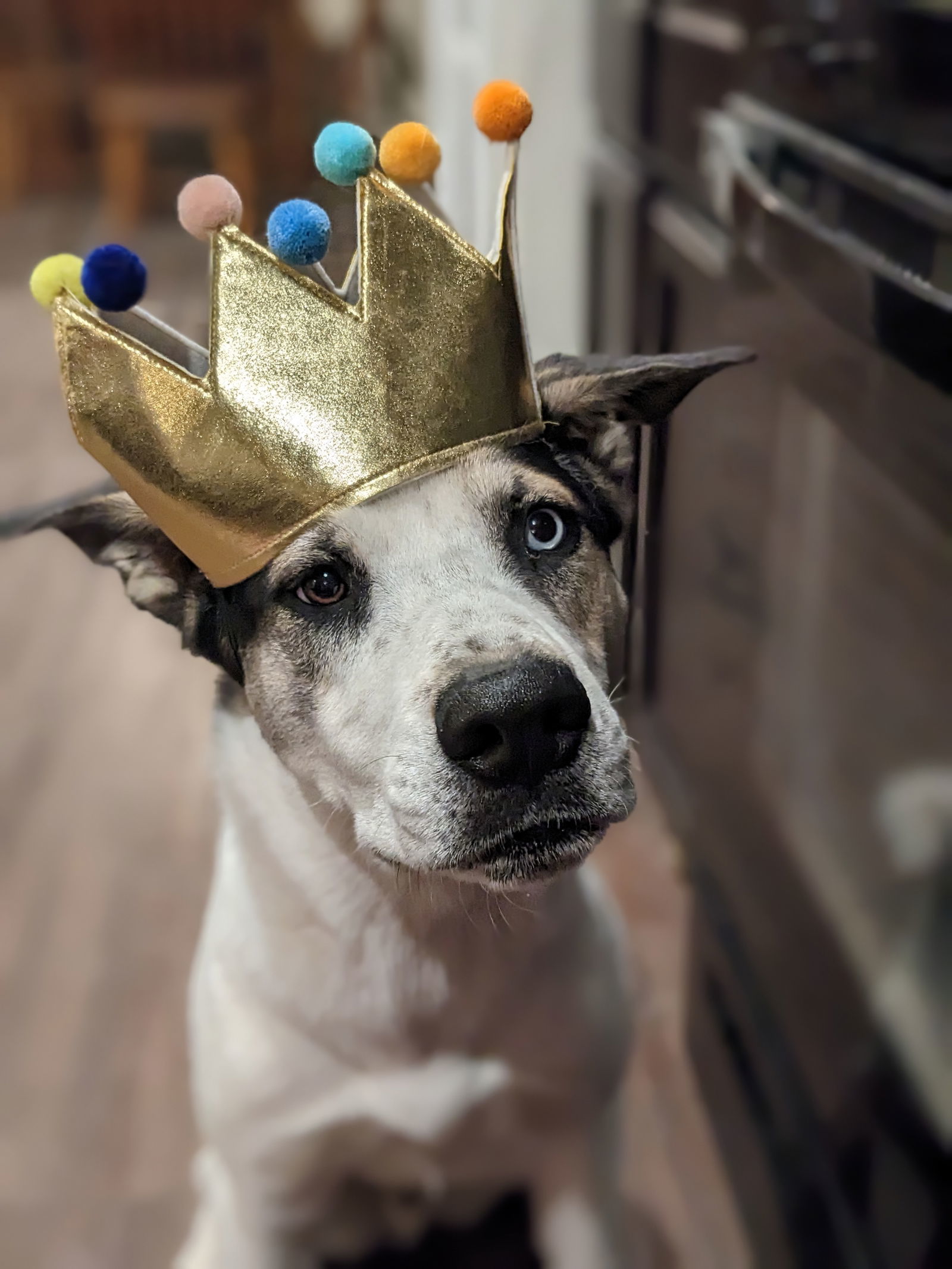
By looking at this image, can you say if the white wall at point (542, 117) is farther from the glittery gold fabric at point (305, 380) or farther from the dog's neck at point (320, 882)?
the dog's neck at point (320, 882)

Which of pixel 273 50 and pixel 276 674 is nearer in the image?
pixel 276 674

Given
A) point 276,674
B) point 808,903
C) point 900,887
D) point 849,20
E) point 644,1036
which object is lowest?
point 644,1036

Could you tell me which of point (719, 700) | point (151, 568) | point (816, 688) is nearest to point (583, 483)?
point (151, 568)

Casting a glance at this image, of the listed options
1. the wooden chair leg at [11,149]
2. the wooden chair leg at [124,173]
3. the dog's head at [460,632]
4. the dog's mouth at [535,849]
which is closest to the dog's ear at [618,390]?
the dog's head at [460,632]

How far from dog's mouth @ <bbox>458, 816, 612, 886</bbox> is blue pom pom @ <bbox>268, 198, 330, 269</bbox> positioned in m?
0.33

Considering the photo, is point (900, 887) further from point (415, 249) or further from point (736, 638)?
point (415, 249)

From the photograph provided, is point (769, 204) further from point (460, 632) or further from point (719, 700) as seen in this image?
point (719, 700)

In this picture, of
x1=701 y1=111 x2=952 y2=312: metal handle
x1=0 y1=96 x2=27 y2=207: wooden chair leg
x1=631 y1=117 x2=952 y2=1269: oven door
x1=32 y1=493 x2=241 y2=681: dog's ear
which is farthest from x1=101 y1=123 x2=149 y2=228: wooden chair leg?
x1=32 y1=493 x2=241 y2=681: dog's ear

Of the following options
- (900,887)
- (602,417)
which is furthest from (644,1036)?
(602,417)

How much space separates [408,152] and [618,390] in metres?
0.18

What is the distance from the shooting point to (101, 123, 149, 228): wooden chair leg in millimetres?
3551

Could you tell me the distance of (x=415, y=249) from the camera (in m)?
0.59

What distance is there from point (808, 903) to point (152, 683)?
1.32 meters

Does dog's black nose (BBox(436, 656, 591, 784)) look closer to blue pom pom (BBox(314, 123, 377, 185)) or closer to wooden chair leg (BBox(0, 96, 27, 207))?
blue pom pom (BBox(314, 123, 377, 185))
